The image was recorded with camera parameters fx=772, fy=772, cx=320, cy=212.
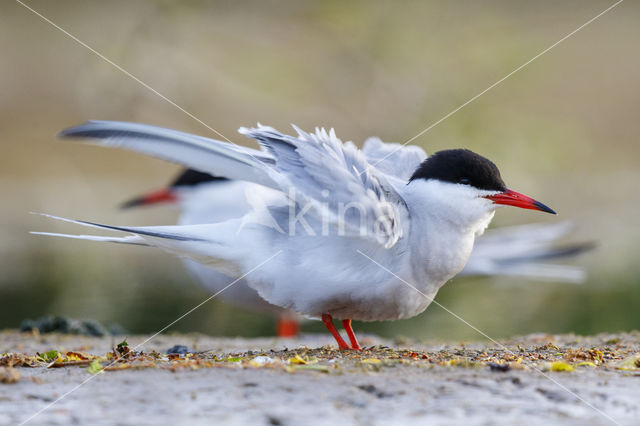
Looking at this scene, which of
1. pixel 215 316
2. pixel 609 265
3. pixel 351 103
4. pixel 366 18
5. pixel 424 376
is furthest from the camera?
pixel 366 18

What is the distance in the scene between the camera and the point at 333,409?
105 inches

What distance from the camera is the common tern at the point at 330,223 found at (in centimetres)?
356

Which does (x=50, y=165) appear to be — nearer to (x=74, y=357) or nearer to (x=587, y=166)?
(x=587, y=166)

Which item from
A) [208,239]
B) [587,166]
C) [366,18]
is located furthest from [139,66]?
[208,239]

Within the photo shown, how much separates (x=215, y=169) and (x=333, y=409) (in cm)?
139

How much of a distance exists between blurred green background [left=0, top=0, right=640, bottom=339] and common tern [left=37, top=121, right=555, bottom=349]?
665 centimetres

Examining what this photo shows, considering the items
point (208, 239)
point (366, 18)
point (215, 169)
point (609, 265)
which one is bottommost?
point (208, 239)

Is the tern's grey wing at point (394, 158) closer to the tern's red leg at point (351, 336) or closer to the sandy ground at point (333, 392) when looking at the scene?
the tern's red leg at point (351, 336)

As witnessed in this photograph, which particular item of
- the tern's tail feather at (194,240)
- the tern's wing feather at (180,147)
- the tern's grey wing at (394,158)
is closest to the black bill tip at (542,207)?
the tern's grey wing at (394,158)

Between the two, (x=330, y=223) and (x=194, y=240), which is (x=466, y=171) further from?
(x=194, y=240)

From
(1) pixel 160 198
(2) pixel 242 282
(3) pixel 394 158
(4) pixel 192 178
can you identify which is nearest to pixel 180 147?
(3) pixel 394 158

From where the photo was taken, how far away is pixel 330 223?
11.9 ft

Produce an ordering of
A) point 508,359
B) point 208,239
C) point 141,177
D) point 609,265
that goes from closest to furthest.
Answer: point 508,359
point 208,239
point 609,265
point 141,177

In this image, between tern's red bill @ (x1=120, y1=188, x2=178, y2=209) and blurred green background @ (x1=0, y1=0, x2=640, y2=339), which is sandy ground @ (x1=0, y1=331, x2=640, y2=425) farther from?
blurred green background @ (x1=0, y1=0, x2=640, y2=339)
